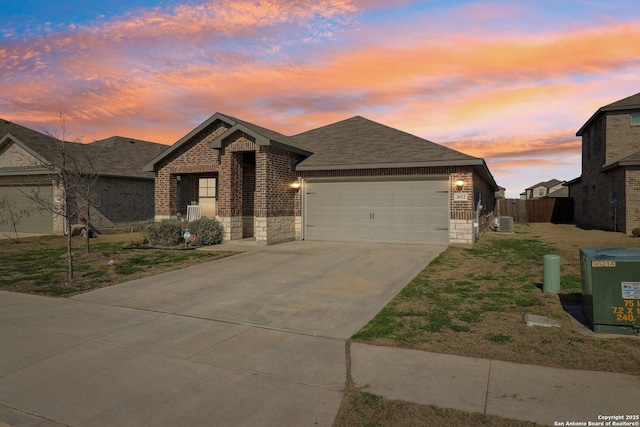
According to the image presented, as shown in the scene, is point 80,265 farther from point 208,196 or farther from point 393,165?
point 393,165

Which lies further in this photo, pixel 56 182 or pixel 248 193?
pixel 56 182

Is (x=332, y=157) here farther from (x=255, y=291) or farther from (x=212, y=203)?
(x=255, y=291)

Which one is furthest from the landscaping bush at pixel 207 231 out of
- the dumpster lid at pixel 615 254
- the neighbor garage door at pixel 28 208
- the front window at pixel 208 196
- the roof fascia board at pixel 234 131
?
the dumpster lid at pixel 615 254

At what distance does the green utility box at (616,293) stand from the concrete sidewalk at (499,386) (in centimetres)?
154

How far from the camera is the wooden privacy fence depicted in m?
35.6

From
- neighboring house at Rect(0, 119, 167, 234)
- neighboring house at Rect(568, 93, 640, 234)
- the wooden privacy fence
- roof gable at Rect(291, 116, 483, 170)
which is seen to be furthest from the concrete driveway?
the wooden privacy fence

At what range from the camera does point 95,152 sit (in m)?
24.7

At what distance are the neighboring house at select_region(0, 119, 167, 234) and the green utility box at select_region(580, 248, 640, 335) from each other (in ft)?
70.0

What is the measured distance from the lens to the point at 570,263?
1162cm

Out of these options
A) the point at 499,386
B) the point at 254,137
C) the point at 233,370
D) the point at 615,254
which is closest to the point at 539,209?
the point at 254,137

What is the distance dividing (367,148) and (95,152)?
17.4 metres

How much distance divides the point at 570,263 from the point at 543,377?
28.8 ft

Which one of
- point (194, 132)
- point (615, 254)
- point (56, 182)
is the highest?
point (194, 132)

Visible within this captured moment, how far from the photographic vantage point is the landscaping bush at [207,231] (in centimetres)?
1602
